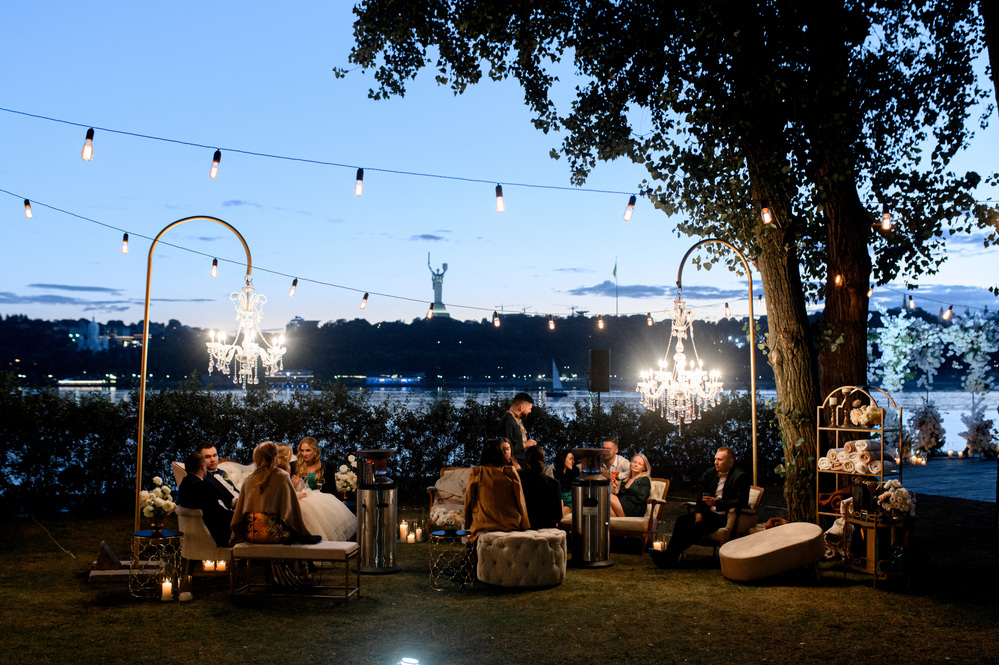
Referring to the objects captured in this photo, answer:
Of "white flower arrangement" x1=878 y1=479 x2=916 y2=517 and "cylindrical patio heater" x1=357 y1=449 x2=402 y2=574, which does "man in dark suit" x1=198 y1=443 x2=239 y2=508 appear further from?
"white flower arrangement" x1=878 y1=479 x2=916 y2=517

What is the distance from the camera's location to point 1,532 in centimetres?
985

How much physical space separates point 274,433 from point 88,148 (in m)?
6.32

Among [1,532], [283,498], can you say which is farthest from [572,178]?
[1,532]

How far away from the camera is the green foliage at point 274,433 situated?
456 inches

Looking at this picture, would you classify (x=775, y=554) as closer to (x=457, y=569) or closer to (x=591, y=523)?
(x=591, y=523)

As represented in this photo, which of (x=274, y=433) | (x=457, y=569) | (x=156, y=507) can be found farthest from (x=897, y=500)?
(x=274, y=433)

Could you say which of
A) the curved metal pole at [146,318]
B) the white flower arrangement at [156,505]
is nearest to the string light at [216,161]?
the curved metal pole at [146,318]

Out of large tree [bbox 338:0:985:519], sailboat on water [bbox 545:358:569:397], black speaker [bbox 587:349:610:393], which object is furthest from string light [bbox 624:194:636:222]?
sailboat on water [bbox 545:358:569:397]

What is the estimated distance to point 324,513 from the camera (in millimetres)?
8266

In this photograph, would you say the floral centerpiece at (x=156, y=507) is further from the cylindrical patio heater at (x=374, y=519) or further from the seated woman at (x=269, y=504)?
the cylindrical patio heater at (x=374, y=519)

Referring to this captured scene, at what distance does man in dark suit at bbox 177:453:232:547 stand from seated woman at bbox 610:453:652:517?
405 cm

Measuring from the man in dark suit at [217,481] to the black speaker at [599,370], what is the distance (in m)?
6.89

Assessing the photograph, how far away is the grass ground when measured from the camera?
5.16 metres

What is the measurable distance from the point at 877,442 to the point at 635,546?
2.81m
